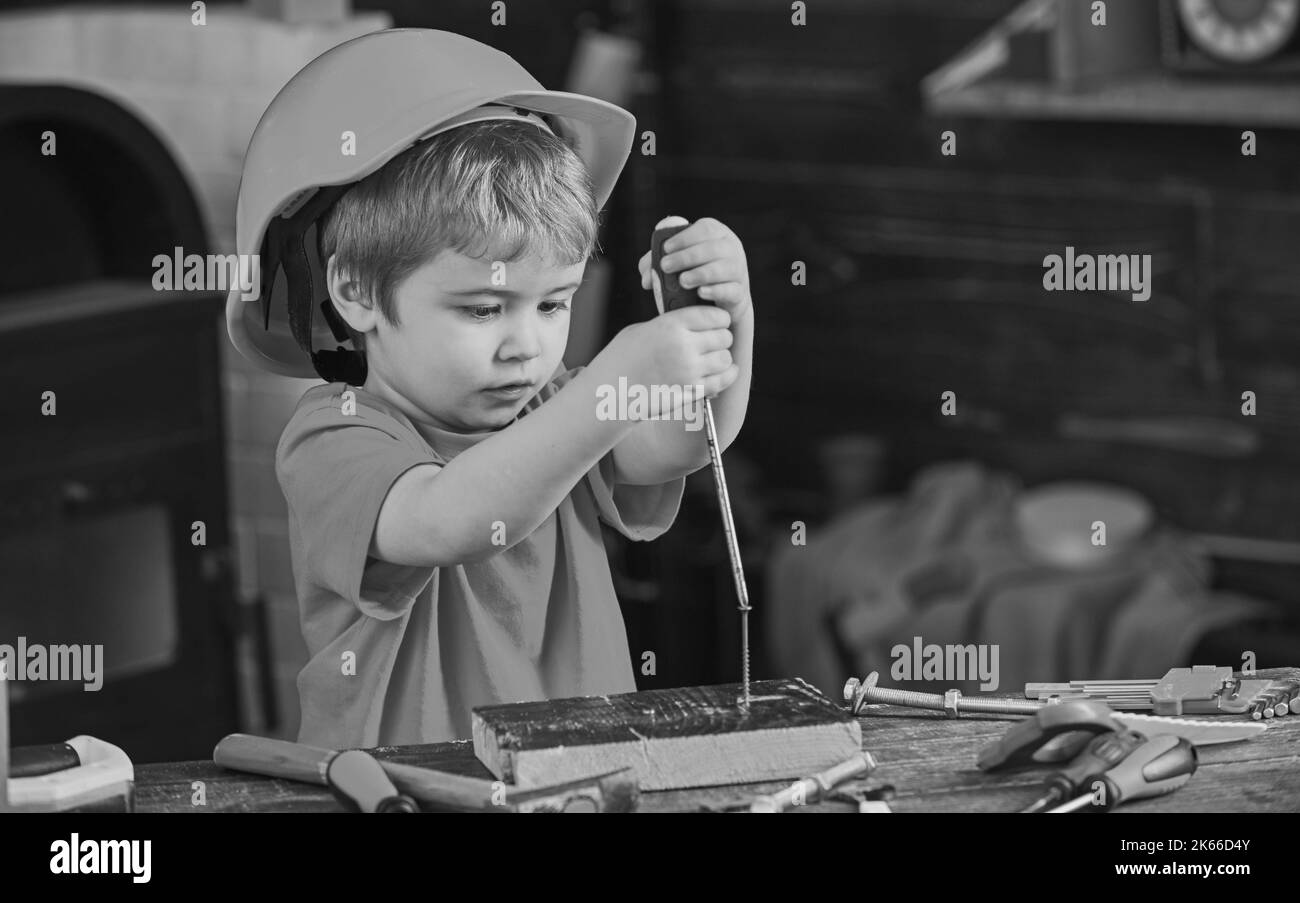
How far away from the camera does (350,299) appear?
1415mm

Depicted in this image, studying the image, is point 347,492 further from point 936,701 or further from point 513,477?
point 936,701

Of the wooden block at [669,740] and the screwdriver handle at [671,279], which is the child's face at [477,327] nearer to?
the screwdriver handle at [671,279]

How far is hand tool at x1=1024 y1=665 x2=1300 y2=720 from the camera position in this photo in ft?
4.14

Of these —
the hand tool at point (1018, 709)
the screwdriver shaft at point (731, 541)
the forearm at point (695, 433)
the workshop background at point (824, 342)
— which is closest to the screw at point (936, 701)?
the hand tool at point (1018, 709)

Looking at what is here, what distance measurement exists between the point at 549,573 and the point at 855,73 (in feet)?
5.40

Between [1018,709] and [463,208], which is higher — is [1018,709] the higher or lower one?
the lower one

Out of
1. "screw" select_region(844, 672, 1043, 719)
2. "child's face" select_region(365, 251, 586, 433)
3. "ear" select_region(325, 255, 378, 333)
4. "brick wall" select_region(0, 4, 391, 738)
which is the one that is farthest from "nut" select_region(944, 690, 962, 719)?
"brick wall" select_region(0, 4, 391, 738)

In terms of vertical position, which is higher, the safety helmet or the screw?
the safety helmet

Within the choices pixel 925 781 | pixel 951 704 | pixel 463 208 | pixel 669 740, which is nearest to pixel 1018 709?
pixel 951 704

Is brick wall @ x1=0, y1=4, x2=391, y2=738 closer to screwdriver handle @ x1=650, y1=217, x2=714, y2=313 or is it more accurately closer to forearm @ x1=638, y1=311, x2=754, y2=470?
forearm @ x1=638, y1=311, x2=754, y2=470

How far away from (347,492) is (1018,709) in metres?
0.49

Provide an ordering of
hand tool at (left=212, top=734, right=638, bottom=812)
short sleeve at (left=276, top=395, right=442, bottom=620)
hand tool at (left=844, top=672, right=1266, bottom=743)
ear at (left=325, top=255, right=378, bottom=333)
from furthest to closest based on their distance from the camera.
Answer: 1. ear at (left=325, top=255, right=378, bottom=333)
2. short sleeve at (left=276, top=395, right=442, bottom=620)
3. hand tool at (left=844, top=672, right=1266, bottom=743)
4. hand tool at (left=212, top=734, right=638, bottom=812)
